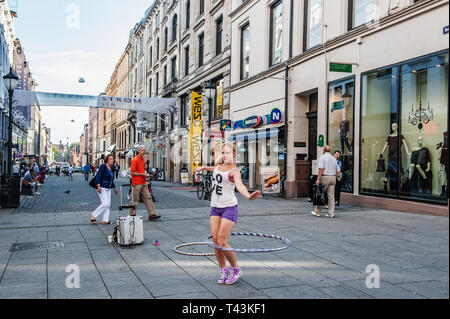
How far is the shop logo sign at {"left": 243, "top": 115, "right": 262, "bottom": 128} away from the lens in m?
21.1

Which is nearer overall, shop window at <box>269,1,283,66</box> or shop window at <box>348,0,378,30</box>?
shop window at <box>348,0,378,30</box>

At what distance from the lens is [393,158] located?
12.8 metres

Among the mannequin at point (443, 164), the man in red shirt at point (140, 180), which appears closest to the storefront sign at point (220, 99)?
the man in red shirt at point (140, 180)

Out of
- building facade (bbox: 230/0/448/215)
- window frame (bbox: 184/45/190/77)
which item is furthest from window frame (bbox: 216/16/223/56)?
window frame (bbox: 184/45/190/77)

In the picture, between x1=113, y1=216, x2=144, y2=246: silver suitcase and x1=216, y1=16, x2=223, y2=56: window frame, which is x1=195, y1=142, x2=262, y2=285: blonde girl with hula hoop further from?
x1=216, y1=16, x2=223, y2=56: window frame

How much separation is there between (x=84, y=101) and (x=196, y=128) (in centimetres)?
696

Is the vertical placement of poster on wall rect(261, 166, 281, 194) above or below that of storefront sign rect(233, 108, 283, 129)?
below

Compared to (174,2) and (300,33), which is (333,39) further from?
(174,2)

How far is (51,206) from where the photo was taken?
15203 millimetres

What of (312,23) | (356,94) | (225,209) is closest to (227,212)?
(225,209)

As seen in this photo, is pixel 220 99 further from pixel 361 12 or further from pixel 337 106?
pixel 361 12

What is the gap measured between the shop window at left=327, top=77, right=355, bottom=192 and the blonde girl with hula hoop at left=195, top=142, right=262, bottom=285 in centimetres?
1051

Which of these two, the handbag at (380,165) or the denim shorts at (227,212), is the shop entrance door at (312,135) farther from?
the denim shorts at (227,212)

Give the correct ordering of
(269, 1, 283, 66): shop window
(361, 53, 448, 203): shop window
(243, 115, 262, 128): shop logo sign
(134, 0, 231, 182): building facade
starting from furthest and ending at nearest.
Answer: (134, 0, 231, 182): building facade < (243, 115, 262, 128): shop logo sign < (269, 1, 283, 66): shop window < (361, 53, 448, 203): shop window
